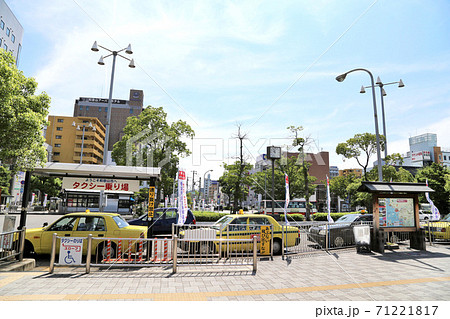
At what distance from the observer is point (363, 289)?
599 cm

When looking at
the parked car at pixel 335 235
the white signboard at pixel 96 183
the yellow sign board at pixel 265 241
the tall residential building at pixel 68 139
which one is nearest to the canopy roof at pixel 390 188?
the parked car at pixel 335 235

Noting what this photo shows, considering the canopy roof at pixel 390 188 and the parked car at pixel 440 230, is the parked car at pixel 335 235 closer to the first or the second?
the canopy roof at pixel 390 188

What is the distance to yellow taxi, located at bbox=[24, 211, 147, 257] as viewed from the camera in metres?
8.79

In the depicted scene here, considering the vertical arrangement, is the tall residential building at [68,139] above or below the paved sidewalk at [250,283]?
above

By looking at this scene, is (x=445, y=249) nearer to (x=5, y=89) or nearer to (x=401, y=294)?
(x=401, y=294)

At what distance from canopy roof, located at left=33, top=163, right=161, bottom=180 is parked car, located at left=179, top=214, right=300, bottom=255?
264cm

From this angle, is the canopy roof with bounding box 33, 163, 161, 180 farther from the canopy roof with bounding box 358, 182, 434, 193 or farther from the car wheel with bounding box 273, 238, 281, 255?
the canopy roof with bounding box 358, 182, 434, 193

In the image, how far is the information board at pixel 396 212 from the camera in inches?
454

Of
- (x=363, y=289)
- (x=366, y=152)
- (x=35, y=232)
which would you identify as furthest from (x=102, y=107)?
(x=363, y=289)

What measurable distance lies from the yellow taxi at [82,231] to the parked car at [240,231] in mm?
2069

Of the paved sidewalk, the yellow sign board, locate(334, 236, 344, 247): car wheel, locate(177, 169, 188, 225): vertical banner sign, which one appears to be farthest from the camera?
locate(334, 236, 344, 247): car wheel

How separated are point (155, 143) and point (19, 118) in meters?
16.9

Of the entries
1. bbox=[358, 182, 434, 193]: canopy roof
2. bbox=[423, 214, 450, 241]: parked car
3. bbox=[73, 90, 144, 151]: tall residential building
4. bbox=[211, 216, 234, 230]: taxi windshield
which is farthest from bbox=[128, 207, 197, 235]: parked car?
bbox=[73, 90, 144, 151]: tall residential building

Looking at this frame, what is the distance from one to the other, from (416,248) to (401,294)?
7142 mm
